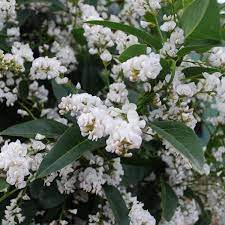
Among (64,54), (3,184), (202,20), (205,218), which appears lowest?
(205,218)

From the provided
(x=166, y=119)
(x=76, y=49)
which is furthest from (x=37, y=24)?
(x=166, y=119)

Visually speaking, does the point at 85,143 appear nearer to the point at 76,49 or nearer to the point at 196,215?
the point at 196,215

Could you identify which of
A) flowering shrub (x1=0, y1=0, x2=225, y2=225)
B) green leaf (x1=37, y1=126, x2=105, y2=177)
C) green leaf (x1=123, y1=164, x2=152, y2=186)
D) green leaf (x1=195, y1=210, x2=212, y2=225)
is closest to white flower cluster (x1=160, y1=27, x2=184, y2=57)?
flowering shrub (x1=0, y1=0, x2=225, y2=225)

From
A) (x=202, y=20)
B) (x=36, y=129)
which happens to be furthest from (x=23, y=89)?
(x=202, y=20)

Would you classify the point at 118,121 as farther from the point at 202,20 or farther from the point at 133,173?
the point at 133,173

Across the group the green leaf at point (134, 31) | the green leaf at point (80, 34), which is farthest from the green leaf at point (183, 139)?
the green leaf at point (80, 34)

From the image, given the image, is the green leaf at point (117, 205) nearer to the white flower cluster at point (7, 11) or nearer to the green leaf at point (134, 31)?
the green leaf at point (134, 31)
